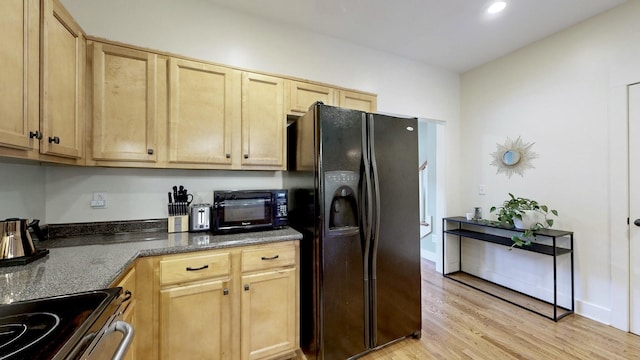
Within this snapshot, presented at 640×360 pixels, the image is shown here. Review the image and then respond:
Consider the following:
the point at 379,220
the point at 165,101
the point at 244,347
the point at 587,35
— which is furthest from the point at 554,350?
the point at 165,101

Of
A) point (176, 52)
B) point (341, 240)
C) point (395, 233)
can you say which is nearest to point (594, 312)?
point (395, 233)

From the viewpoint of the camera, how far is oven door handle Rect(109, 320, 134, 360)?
0.86 m

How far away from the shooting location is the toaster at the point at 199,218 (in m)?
1.95

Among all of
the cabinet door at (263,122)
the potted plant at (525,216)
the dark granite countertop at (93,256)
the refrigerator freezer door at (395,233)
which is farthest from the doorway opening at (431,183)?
the dark granite countertop at (93,256)

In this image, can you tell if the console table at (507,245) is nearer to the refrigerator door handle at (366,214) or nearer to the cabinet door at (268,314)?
the refrigerator door handle at (366,214)

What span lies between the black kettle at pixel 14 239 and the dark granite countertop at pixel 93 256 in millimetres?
69

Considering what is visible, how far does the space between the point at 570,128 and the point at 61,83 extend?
4268 millimetres

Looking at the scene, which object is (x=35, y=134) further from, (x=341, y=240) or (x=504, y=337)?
(x=504, y=337)

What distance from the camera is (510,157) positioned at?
311 centimetres

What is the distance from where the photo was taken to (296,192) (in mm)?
2191

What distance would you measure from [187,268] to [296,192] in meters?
0.99

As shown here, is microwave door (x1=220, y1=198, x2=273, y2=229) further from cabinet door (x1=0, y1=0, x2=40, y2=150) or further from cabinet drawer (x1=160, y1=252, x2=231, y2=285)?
cabinet door (x1=0, y1=0, x2=40, y2=150)

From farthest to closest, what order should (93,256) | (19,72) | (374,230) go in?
(374,230)
(93,256)
(19,72)

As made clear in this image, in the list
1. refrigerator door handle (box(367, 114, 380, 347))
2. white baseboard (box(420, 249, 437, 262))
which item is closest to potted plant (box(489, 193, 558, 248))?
white baseboard (box(420, 249, 437, 262))
